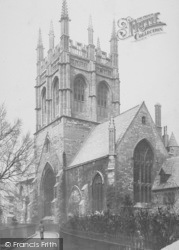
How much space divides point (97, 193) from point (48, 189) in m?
11.8

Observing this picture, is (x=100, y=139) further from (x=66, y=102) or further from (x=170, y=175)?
(x=170, y=175)

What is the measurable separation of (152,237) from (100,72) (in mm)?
30264

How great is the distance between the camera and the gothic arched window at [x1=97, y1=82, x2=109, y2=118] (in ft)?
150

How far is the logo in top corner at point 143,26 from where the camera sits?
21281mm

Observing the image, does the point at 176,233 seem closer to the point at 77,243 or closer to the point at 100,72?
the point at 77,243

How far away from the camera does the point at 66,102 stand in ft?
139

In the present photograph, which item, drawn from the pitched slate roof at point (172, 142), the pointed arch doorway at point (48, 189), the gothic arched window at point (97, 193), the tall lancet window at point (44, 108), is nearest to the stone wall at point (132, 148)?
the gothic arched window at point (97, 193)

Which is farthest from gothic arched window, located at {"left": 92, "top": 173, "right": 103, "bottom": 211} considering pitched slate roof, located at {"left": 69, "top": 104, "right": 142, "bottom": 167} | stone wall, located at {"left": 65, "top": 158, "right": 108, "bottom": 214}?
pitched slate roof, located at {"left": 69, "top": 104, "right": 142, "bottom": 167}

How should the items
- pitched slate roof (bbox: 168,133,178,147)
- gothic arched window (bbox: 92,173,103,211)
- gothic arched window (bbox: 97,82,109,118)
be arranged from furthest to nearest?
1. gothic arched window (bbox: 97,82,109,118)
2. pitched slate roof (bbox: 168,133,178,147)
3. gothic arched window (bbox: 92,173,103,211)

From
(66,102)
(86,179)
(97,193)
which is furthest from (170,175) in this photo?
(66,102)

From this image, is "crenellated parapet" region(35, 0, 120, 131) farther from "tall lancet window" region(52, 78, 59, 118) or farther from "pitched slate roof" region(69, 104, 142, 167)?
"pitched slate roof" region(69, 104, 142, 167)

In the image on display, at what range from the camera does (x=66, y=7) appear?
45.3 m

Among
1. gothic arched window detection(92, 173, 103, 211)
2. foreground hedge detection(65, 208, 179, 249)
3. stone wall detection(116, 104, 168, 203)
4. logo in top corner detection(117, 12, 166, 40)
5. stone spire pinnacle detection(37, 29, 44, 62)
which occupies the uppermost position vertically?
stone spire pinnacle detection(37, 29, 44, 62)

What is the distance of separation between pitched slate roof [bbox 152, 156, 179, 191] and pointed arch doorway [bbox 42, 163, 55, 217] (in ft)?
44.4
